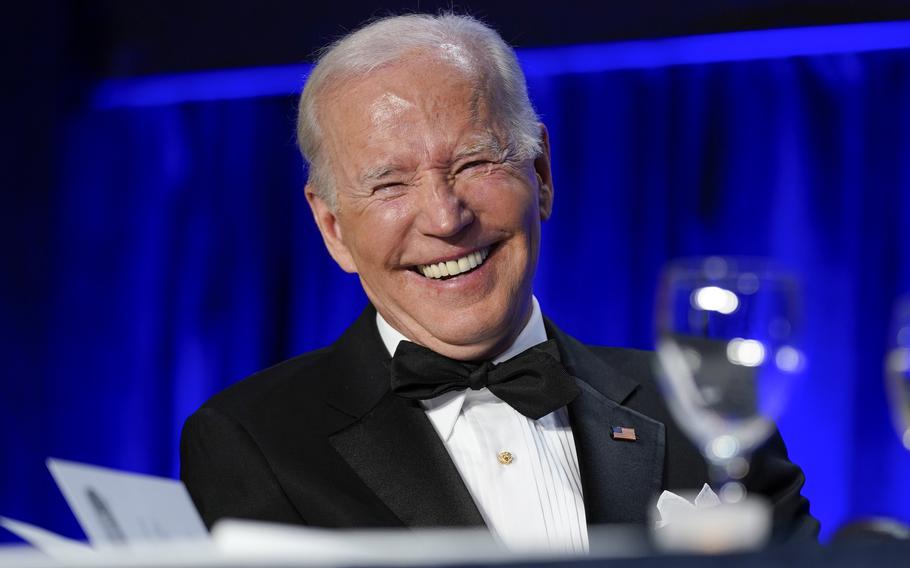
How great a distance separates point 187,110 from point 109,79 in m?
0.32

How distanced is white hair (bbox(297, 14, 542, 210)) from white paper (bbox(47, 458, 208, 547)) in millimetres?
1075

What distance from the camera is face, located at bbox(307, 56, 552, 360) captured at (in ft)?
6.39

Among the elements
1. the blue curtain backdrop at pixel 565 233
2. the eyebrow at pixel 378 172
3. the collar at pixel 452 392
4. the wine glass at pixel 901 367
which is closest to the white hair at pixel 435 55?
Answer: the eyebrow at pixel 378 172

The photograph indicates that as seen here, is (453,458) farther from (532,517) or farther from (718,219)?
(718,219)

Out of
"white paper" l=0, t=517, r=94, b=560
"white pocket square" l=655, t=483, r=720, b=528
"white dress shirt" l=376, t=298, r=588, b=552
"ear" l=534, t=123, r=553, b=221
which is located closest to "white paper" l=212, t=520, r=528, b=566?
"white paper" l=0, t=517, r=94, b=560

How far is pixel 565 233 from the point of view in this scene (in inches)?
162

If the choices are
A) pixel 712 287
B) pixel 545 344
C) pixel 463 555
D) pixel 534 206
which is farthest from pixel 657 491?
pixel 463 555

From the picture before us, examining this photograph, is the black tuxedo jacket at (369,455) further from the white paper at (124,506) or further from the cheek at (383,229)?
the white paper at (124,506)

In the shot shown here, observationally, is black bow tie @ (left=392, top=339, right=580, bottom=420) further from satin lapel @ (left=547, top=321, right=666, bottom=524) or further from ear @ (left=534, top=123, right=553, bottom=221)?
ear @ (left=534, top=123, right=553, bottom=221)

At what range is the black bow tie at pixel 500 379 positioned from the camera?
1918 mm

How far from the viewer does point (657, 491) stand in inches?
77.7

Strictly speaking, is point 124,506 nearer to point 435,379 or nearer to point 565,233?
point 435,379

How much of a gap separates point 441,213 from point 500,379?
11.2 inches

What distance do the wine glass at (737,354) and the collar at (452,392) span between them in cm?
101
